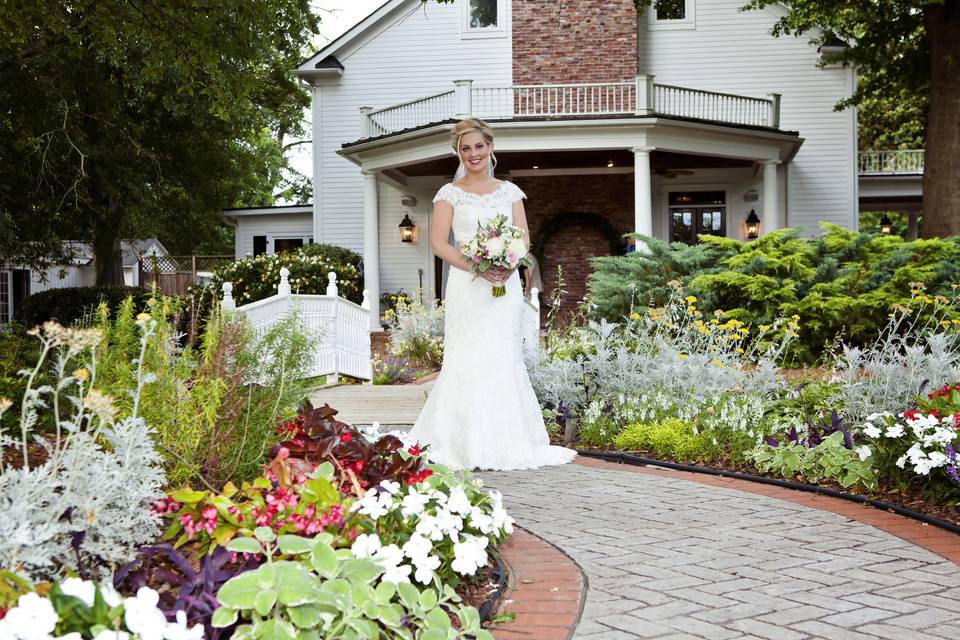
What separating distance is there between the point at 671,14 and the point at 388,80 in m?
6.42

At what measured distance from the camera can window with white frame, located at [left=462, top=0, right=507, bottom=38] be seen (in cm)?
2022

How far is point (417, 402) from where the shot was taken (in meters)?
8.66

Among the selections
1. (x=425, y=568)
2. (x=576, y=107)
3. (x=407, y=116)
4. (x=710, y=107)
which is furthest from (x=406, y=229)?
(x=425, y=568)

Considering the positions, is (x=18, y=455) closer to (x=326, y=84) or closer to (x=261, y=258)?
(x=261, y=258)

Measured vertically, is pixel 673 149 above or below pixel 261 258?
above

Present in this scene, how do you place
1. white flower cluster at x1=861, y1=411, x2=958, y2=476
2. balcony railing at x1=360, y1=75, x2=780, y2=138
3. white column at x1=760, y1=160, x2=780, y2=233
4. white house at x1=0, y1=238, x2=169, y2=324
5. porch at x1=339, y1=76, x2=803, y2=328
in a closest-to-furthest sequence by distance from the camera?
1. white flower cluster at x1=861, y1=411, x2=958, y2=476
2. porch at x1=339, y1=76, x2=803, y2=328
3. white column at x1=760, y1=160, x2=780, y2=233
4. balcony railing at x1=360, y1=75, x2=780, y2=138
5. white house at x1=0, y1=238, x2=169, y2=324

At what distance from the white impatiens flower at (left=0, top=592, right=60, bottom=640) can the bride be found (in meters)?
3.92

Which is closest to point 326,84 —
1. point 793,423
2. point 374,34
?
point 374,34

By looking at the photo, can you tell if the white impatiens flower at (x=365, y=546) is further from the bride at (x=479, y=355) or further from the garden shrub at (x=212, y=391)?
the bride at (x=479, y=355)

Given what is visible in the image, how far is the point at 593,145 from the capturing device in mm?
16297

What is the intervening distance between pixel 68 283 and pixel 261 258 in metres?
13.6

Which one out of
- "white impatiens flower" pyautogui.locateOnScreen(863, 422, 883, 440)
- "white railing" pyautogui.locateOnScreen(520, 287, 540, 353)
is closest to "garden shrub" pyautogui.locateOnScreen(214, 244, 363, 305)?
"white railing" pyautogui.locateOnScreen(520, 287, 540, 353)

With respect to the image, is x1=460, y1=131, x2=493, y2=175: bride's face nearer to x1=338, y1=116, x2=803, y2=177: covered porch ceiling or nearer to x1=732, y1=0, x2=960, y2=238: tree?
x1=338, y1=116, x2=803, y2=177: covered porch ceiling

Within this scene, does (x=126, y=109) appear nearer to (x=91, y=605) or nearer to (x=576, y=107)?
(x=576, y=107)
